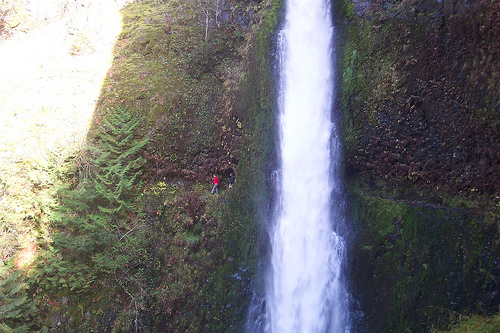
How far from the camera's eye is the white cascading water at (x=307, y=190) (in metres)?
7.79

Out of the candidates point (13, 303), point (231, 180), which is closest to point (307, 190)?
point (231, 180)

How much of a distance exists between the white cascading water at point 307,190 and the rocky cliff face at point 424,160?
26.0 inches

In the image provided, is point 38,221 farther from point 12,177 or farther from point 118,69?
point 118,69

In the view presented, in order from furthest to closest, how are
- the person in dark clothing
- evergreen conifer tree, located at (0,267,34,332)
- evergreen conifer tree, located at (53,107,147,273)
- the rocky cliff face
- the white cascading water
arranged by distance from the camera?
the person in dark clothing
evergreen conifer tree, located at (53,107,147,273)
the white cascading water
evergreen conifer tree, located at (0,267,34,332)
the rocky cliff face

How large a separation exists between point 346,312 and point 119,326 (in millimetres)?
6377

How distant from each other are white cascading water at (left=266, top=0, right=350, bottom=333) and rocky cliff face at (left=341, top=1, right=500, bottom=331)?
66 cm

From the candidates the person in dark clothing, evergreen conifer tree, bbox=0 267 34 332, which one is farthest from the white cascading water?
evergreen conifer tree, bbox=0 267 34 332

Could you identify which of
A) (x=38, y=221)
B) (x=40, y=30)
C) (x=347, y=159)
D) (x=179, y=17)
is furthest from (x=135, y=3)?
(x=347, y=159)

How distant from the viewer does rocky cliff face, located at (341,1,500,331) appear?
636 centimetres

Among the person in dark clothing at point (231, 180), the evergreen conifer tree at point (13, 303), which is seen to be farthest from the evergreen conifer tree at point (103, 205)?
the person in dark clothing at point (231, 180)

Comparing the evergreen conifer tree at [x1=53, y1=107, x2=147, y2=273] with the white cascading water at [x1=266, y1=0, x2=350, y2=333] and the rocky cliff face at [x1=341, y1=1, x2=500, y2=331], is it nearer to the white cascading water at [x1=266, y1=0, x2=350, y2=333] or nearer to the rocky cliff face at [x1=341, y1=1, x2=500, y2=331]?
the white cascading water at [x1=266, y1=0, x2=350, y2=333]

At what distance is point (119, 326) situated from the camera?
8.10m

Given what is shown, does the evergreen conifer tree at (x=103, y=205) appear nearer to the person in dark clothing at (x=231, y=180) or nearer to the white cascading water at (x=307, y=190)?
the person in dark clothing at (x=231, y=180)

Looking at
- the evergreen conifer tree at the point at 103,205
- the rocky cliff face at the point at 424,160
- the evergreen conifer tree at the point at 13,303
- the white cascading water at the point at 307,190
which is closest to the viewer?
the rocky cliff face at the point at 424,160
